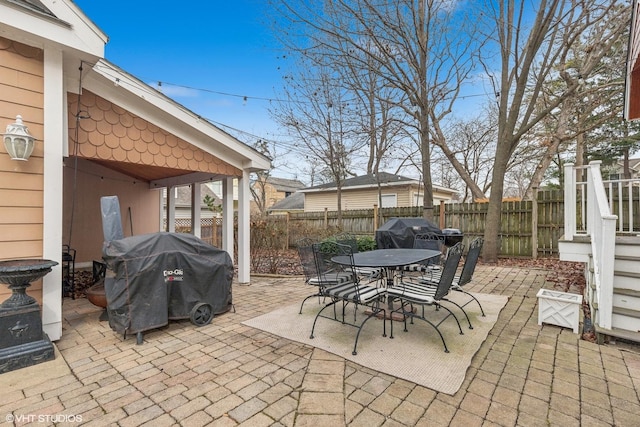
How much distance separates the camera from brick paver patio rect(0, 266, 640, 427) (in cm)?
191

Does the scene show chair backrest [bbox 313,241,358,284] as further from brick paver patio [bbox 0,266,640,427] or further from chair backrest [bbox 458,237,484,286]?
chair backrest [bbox 458,237,484,286]

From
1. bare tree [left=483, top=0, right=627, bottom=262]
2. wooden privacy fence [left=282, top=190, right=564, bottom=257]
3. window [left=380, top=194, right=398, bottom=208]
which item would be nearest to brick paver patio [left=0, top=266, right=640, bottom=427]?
bare tree [left=483, top=0, right=627, bottom=262]

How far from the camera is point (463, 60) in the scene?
875cm

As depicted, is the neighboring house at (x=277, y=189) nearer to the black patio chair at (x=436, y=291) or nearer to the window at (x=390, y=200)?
the window at (x=390, y=200)

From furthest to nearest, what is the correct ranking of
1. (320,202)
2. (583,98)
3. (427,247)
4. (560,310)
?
(320,202)
(583,98)
(427,247)
(560,310)

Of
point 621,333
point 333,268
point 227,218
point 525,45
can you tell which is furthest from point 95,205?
point 525,45

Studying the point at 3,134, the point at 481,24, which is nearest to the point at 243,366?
the point at 3,134

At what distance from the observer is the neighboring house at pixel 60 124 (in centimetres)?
293

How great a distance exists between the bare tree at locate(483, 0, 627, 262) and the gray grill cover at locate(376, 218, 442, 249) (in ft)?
Result: 7.91

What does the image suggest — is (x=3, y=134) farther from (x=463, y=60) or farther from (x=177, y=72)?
(x=463, y=60)

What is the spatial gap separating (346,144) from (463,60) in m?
4.72

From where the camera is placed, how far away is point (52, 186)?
3.13m

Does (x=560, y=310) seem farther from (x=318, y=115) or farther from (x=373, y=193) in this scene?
(x=373, y=193)

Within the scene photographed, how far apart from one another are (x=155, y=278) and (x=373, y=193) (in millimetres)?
13304
